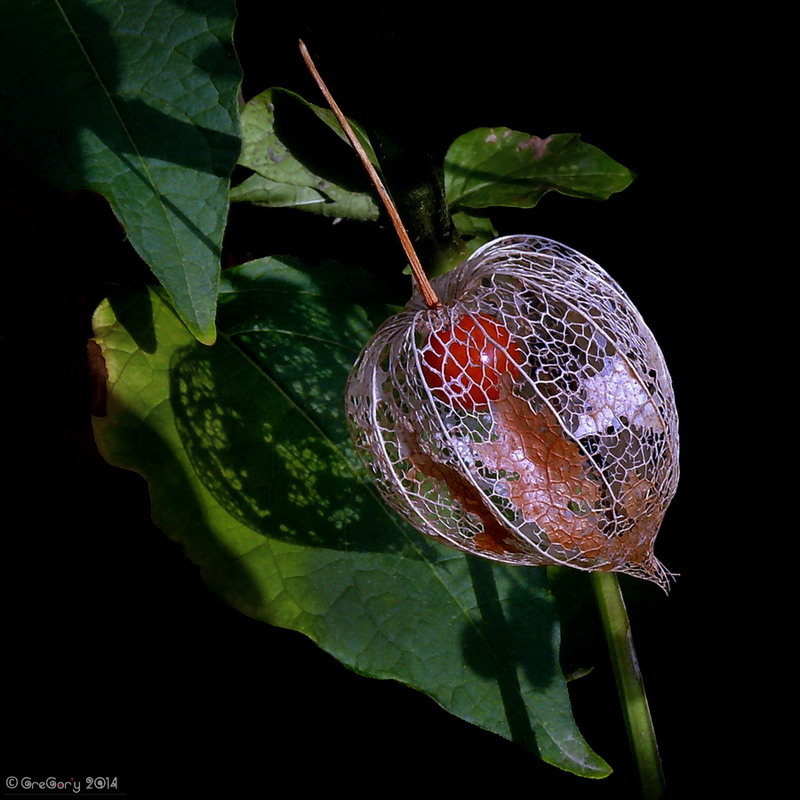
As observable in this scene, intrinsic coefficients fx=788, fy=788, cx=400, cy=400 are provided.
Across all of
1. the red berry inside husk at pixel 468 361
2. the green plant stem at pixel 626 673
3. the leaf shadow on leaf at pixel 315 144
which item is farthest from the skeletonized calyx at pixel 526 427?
the leaf shadow on leaf at pixel 315 144

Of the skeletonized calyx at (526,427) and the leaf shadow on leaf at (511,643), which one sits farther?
the leaf shadow on leaf at (511,643)

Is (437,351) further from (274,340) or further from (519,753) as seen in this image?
(519,753)

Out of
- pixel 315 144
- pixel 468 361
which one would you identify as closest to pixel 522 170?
pixel 315 144

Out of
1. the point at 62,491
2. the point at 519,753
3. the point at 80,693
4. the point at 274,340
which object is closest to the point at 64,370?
the point at 62,491

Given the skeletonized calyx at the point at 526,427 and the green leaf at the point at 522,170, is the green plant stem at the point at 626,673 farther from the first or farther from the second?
the green leaf at the point at 522,170

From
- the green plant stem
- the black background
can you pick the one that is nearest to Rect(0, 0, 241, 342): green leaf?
the black background

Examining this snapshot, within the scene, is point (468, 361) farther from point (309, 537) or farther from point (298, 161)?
point (298, 161)

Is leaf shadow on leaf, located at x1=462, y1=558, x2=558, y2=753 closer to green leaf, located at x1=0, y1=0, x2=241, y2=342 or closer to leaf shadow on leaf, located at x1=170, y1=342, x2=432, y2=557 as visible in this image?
leaf shadow on leaf, located at x1=170, y1=342, x2=432, y2=557
